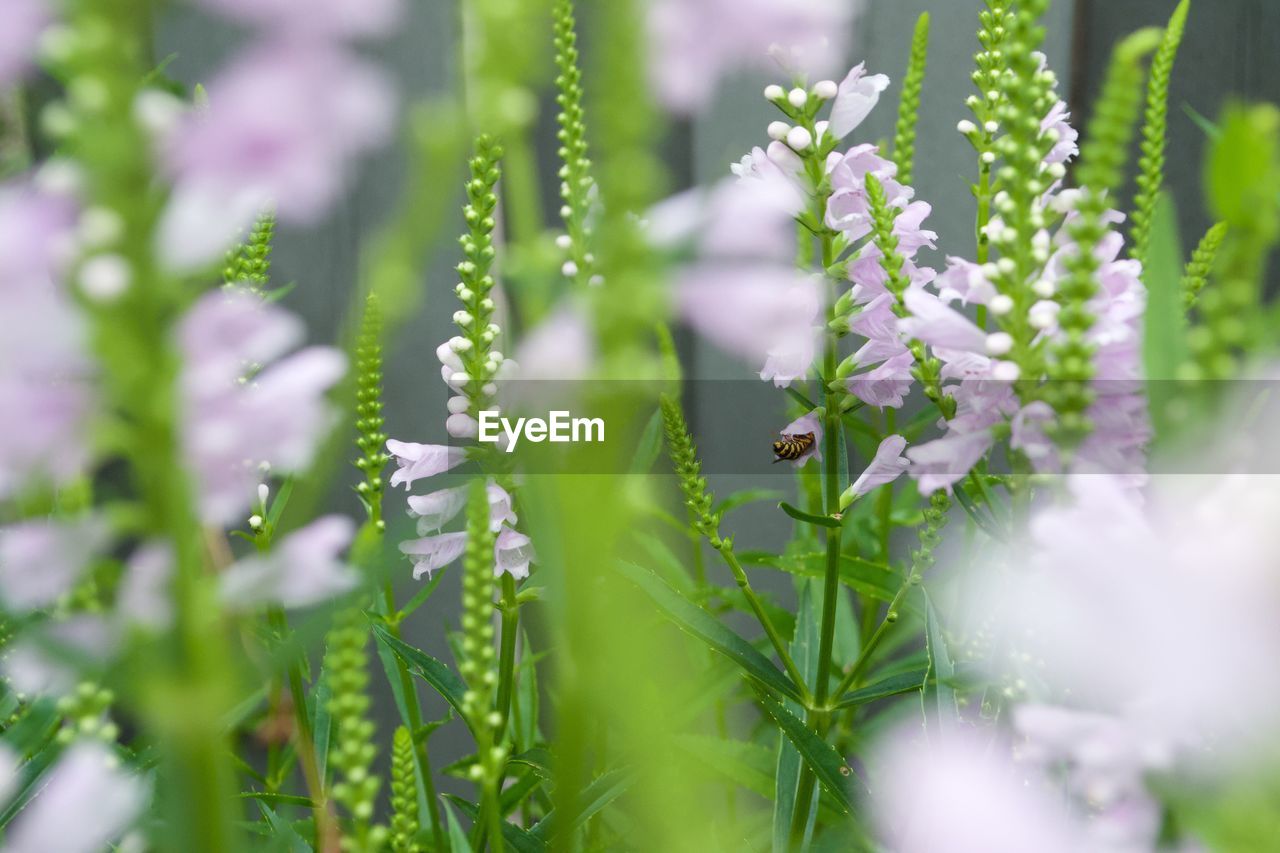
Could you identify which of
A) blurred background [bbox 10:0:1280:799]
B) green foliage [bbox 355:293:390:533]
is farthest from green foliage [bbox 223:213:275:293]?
blurred background [bbox 10:0:1280:799]

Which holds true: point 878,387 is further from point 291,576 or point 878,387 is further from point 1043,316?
point 291,576

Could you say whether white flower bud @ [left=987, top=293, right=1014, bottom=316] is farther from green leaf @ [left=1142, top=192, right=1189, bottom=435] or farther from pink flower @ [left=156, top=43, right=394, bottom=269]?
pink flower @ [left=156, top=43, right=394, bottom=269]

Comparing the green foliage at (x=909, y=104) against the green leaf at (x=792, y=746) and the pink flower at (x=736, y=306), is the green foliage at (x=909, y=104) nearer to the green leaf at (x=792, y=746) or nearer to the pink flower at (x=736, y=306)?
the green leaf at (x=792, y=746)

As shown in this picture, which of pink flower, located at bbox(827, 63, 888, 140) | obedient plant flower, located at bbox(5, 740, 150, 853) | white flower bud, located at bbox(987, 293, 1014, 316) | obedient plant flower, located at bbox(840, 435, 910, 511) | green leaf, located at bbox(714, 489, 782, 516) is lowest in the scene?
green leaf, located at bbox(714, 489, 782, 516)

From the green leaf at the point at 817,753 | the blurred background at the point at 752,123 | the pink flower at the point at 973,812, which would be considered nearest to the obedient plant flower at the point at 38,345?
the pink flower at the point at 973,812

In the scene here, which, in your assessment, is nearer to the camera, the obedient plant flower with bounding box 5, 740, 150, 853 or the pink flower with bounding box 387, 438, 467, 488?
the obedient plant flower with bounding box 5, 740, 150, 853

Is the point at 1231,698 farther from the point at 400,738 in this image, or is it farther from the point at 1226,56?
the point at 1226,56
